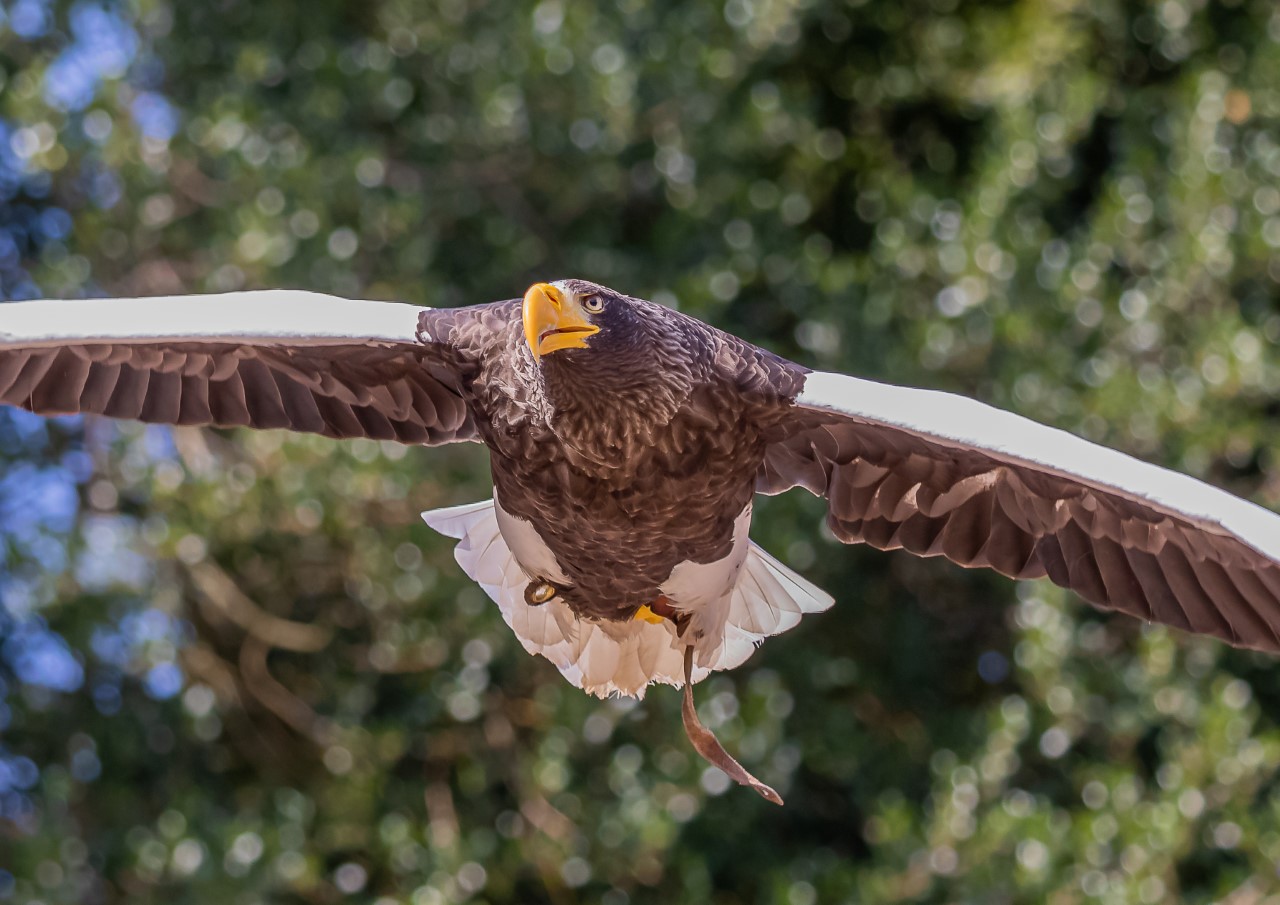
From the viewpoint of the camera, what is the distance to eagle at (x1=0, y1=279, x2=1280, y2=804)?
3064mm

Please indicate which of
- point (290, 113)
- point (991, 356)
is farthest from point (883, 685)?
point (290, 113)

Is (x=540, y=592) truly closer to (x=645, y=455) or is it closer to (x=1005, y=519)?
(x=645, y=455)

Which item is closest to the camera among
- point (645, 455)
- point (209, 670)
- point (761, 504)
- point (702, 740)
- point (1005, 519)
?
point (645, 455)

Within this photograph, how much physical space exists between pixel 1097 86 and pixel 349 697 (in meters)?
3.24

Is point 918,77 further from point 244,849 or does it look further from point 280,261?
point 244,849

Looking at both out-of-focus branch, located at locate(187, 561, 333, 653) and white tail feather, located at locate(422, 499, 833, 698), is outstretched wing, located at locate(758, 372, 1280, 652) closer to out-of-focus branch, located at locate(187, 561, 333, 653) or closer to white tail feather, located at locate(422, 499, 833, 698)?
white tail feather, located at locate(422, 499, 833, 698)

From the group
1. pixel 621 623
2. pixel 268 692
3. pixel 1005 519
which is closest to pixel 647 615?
pixel 621 623

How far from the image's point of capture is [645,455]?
3098 mm

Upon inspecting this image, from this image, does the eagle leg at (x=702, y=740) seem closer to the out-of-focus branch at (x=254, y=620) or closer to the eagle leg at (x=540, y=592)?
the eagle leg at (x=540, y=592)

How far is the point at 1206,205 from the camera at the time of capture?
18.9ft

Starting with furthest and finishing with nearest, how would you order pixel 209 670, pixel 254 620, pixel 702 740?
1. pixel 209 670
2. pixel 254 620
3. pixel 702 740

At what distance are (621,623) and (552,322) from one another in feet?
2.64

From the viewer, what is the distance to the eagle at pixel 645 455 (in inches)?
A: 121

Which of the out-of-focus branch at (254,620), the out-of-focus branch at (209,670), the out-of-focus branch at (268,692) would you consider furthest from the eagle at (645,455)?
the out-of-focus branch at (209,670)
